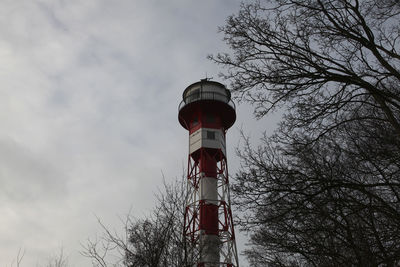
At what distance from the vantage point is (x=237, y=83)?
696 cm

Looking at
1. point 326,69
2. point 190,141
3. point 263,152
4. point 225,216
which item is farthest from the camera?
point 190,141

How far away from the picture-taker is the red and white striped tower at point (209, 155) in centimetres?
2177

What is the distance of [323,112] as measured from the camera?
21.6 ft

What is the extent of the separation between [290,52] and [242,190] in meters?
2.70

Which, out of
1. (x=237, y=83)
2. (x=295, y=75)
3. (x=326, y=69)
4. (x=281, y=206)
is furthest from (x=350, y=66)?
(x=281, y=206)

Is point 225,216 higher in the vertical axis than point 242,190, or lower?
higher

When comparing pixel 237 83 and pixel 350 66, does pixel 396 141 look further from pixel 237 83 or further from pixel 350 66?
pixel 237 83

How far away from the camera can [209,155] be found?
80.7 ft

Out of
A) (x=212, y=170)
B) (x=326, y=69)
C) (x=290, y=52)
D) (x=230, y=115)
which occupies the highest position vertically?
(x=230, y=115)

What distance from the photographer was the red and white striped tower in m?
21.8

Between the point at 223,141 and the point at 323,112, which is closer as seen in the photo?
the point at 323,112

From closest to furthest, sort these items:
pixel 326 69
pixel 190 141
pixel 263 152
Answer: pixel 326 69, pixel 263 152, pixel 190 141

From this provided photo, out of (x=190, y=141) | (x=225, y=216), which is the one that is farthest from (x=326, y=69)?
(x=190, y=141)

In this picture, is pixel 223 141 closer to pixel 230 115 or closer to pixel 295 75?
pixel 230 115
